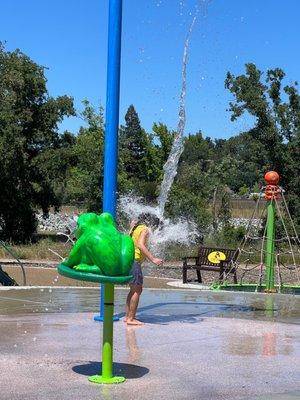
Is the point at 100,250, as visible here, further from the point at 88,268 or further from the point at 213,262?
the point at 213,262

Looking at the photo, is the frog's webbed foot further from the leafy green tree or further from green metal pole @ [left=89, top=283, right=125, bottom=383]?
the leafy green tree

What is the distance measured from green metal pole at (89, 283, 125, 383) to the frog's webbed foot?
0.26 meters

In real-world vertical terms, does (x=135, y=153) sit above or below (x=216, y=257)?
above

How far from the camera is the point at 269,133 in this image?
39438mm

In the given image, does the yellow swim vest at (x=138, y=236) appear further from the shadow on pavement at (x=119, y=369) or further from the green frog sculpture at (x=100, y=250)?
the green frog sculpture at (x=100, y=250)

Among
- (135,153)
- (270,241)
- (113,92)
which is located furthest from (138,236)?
(135,153)

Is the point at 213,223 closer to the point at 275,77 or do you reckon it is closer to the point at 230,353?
the point at 275,77

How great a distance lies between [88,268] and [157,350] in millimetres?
1907

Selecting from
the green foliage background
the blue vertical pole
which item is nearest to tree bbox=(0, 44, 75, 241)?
the green foliage background

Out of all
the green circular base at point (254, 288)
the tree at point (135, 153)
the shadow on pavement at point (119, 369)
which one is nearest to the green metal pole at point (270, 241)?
the green circular base at point (254, 288)

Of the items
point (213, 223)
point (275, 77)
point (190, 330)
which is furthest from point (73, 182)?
point (190, 330)

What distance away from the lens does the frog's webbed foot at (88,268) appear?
522 centimetres

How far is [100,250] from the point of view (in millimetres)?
5207

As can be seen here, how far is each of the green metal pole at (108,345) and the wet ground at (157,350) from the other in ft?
0.36
